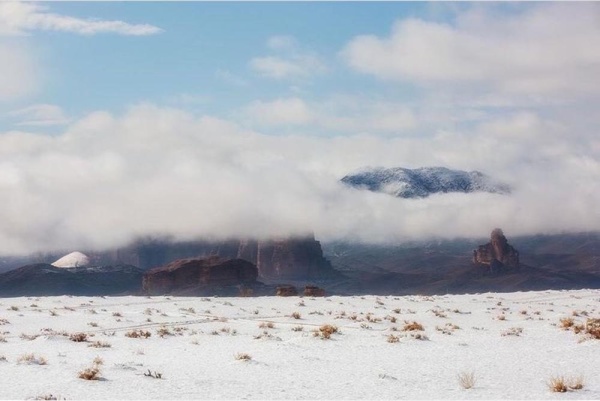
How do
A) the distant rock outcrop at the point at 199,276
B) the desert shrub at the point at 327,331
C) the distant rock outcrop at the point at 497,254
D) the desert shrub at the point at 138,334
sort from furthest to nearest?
1. the distant rock outcrop at the point at 497,254
2. the distant rock outcrop at the point at 199,276
3. the desert shrub at the point at 138,334
4. the desert shrub at the point at 327,331

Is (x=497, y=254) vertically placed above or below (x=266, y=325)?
above

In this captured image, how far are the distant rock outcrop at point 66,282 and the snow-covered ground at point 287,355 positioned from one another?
9605 centimetres

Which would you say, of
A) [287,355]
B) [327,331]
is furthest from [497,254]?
[287,355]

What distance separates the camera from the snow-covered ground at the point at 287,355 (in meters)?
11.7

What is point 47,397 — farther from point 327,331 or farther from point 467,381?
point 327,331

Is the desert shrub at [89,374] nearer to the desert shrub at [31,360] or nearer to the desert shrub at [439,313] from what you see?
the desert shrub at [31,360]

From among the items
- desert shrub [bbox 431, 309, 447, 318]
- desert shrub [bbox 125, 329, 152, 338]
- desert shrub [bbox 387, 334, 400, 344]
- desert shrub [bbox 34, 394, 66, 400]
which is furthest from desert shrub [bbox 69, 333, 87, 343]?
desert shrub [bbox 431, 309, 447, 318]

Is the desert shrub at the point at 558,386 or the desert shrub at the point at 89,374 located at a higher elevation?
the desert shrub at the point at 89,374

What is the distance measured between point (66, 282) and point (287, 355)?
381ft

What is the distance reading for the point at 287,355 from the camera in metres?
15.8

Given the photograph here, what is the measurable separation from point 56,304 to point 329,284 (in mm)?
128361

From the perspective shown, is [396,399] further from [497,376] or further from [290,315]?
[290,315]

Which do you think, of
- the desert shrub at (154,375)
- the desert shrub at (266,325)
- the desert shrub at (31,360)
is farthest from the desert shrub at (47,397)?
the desert shrub at (266,325)

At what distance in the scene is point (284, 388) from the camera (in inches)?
470
